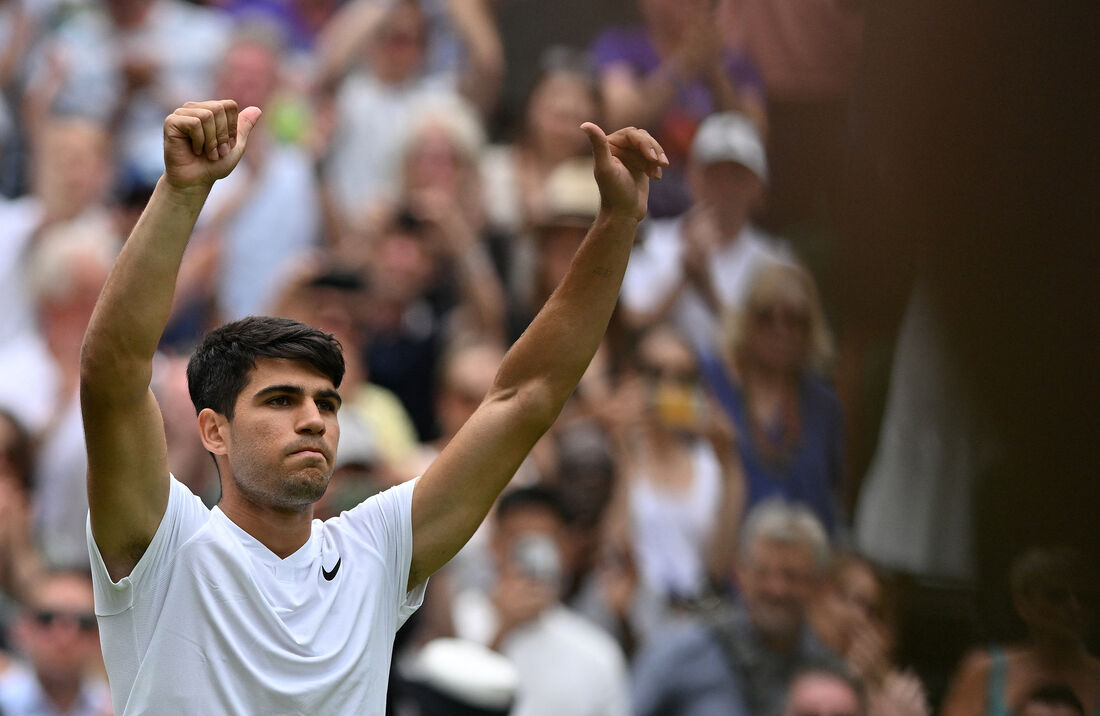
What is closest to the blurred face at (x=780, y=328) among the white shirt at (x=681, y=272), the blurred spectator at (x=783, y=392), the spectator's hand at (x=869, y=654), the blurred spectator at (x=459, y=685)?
the blurred spectator at (x=783, y=392)

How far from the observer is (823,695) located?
18.7 ft

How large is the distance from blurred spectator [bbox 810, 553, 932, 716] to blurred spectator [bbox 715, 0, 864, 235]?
4.36 ft

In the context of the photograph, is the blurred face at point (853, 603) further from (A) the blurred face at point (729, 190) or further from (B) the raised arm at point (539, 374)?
(B) the raised arm at point (539, 374)

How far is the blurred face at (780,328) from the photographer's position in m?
6.20

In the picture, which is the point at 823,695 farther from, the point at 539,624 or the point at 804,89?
the point at 804,89

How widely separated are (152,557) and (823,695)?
3.37 m

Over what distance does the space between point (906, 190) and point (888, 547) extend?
1.25m

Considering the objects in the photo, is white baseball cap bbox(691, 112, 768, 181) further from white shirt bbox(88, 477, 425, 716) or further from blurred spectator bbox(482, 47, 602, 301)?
white shirt bbox(88, 477, 425, 716)

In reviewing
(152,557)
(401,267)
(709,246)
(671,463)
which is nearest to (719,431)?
(671,463)

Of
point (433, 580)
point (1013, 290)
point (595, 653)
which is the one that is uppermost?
point (1013, 290)

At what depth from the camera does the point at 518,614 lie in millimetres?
6168

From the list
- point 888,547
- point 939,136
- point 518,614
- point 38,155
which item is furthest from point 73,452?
point 939,136

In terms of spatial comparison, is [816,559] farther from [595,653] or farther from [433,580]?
[433,580]

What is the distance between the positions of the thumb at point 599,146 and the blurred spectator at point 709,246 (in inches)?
127
